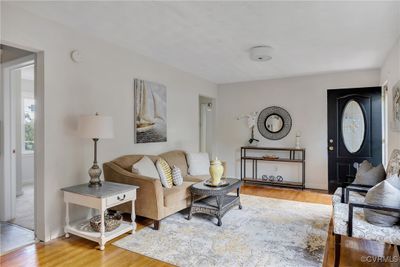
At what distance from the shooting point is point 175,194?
3283 millimetres

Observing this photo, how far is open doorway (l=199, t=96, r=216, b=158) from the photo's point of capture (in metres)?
6.44

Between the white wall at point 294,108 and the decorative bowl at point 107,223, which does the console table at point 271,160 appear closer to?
the white wall at point 294,108

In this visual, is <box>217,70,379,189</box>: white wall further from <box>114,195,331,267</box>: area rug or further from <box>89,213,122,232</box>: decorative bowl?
<box>89,213,122,232</box>: decorative bowl

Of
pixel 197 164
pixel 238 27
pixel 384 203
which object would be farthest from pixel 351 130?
pixel 238 27

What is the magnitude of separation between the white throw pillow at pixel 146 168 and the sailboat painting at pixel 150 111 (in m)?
0.52

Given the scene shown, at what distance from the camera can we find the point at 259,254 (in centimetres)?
248

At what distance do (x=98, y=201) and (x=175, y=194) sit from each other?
100cm

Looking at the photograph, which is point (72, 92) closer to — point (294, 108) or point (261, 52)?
point (261, 52)

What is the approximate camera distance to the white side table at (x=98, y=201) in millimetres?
2580

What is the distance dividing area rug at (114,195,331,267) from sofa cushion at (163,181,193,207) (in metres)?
0.28

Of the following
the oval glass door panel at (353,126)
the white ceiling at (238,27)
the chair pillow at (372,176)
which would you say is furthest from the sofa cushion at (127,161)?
the oval glass door panel at (353,126)

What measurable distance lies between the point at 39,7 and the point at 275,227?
11.4 ft

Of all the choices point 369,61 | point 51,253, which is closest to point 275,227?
point 51,253

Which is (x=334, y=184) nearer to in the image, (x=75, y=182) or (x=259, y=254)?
(x=259, y=254)
